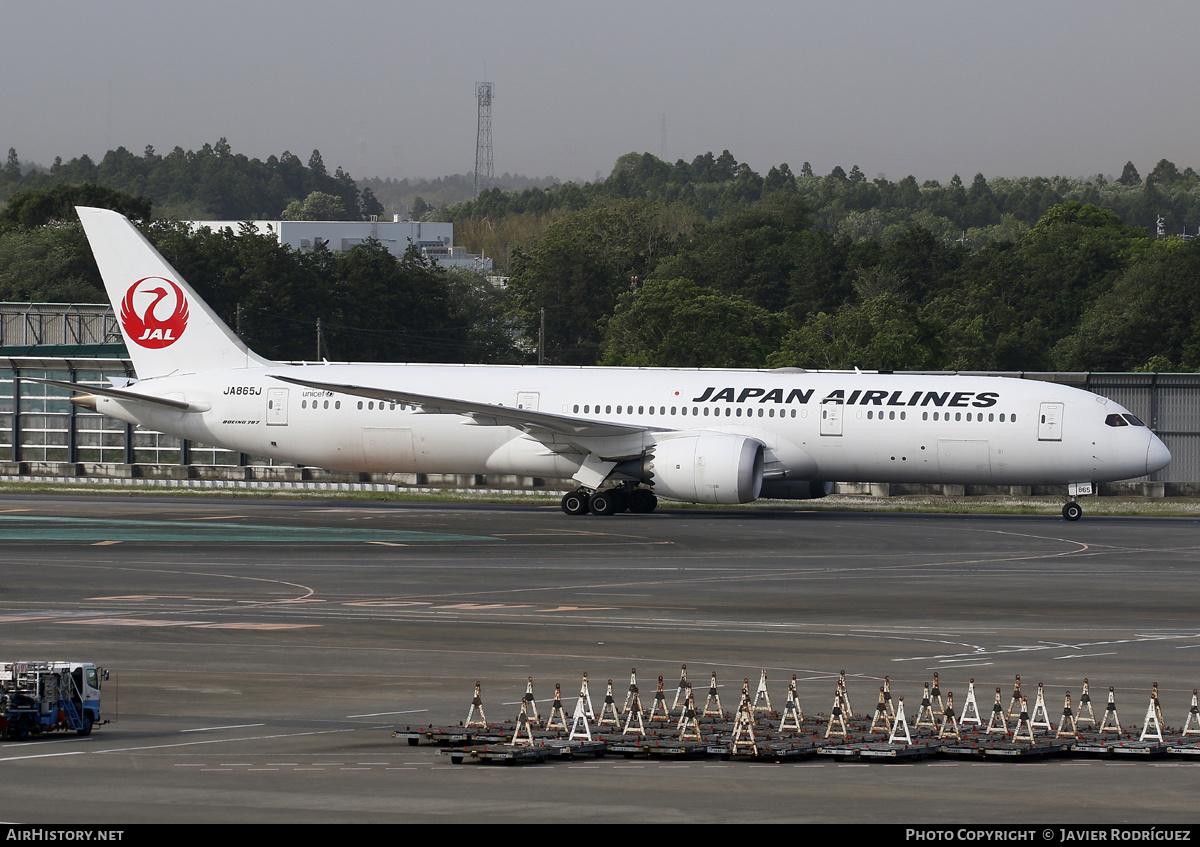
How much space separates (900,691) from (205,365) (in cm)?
3673

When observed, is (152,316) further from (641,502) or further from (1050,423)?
(1050,423)

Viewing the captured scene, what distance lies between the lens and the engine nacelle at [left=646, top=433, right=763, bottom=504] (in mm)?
43688

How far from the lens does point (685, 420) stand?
47.0m

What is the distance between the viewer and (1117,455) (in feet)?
147

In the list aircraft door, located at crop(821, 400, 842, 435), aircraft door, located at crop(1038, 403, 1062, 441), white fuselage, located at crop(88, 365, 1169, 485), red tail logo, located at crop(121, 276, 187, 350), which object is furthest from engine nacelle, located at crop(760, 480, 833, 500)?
red tail logo, located at crop(121, 276, 187, 350)

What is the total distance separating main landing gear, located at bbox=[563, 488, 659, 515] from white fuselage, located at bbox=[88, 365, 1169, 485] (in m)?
1.04

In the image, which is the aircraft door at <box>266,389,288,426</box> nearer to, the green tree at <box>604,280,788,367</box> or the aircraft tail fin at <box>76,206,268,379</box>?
the aircraft tail fin at <box>76,206,268,379</box>

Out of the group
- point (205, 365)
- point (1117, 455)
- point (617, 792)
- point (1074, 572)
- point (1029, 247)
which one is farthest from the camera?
point (1029, 247)

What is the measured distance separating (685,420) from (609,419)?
2.42 m

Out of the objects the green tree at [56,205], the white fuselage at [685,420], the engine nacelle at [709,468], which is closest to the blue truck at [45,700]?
the engine nacelle at [709,468]

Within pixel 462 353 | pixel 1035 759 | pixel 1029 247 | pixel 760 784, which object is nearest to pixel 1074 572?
pixel 1035 759

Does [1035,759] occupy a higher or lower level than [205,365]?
lower

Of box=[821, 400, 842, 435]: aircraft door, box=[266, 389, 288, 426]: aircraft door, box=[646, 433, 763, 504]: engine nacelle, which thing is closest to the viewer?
box=[646, 433, 763, 504]: engine nacelle
